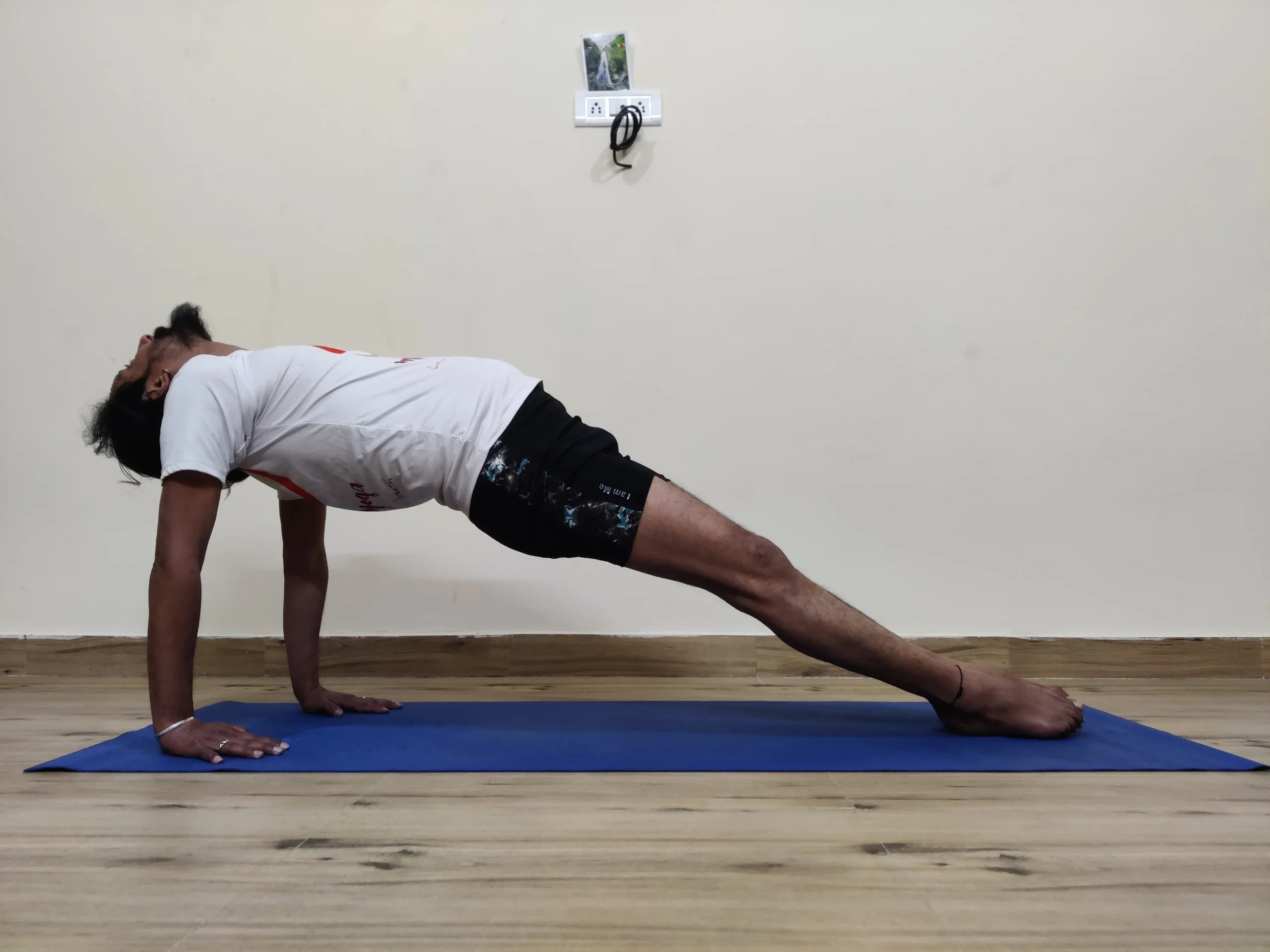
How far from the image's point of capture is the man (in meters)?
1.43

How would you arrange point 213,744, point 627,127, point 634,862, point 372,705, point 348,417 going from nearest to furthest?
point 634,862 → point 213,744 → point 348,417 → point 372,705 → point 627,127

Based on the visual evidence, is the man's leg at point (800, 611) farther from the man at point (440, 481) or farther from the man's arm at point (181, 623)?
the man's arm at point (181, 623)

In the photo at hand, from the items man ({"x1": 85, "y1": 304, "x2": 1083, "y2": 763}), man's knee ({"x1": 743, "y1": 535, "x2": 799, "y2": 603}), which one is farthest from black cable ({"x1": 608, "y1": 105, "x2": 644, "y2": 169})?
man's knee ({"x1": 743, "y1": 535, "x2": 799, "y2": 603})

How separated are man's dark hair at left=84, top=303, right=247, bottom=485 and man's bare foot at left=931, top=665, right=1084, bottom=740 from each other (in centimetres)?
142

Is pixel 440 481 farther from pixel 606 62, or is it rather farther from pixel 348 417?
pixel 606 62

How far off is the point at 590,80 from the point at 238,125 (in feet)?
3.33

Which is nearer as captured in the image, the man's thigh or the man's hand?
the man's thigh

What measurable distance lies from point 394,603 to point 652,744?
1.09 m

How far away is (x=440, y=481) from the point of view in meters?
1.53

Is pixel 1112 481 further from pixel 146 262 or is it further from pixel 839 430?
pixel 146 262

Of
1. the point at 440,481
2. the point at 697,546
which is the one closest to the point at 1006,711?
the point at 697,546

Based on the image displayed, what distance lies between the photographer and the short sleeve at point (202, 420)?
1414 mm

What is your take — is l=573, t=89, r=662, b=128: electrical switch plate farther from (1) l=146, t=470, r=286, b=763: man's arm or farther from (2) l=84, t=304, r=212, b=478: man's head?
(1) l=146, t=470, r=286, b=763: man's arm

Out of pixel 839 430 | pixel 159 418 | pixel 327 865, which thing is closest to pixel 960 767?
pixel 327 865
